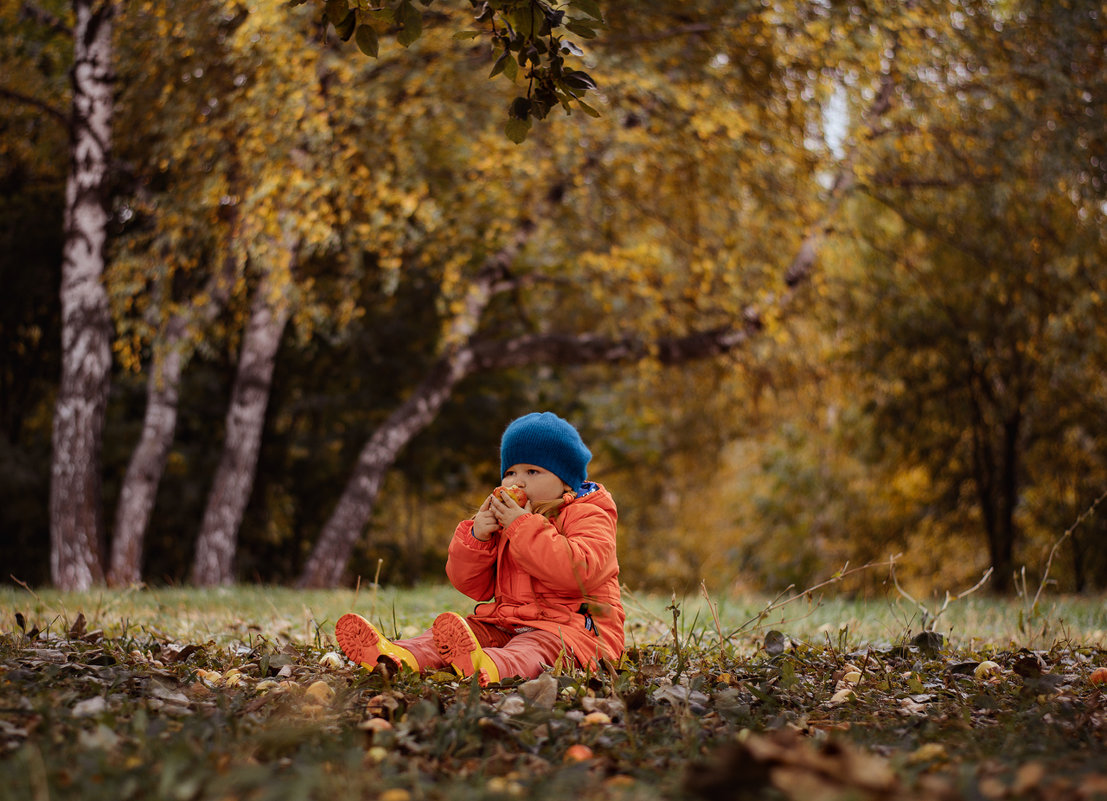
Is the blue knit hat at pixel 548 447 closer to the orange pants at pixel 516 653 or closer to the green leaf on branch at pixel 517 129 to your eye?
the orange pants at pixel 516 653

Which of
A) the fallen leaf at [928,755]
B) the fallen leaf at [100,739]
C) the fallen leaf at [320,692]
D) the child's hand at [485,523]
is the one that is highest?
the child's hand at [485,523]

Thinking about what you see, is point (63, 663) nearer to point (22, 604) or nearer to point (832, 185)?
point (22, 604)

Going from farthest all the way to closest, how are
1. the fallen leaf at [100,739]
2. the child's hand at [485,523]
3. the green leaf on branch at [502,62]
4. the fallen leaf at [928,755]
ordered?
the child's hand at [485,523] → the green leaf on branch at [502,62] → the fallen leaf at [928,755] → the fallen leaf at [100,739]

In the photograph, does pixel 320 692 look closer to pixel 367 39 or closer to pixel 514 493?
pixel 514 493

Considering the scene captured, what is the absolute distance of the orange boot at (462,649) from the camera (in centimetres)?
286

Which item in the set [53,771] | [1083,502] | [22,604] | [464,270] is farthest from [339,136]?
[1083,502]

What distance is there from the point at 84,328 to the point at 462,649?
626cm

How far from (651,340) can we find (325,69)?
4.28 metres

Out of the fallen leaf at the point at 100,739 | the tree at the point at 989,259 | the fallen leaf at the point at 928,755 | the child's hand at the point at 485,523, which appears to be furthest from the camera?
the tree at the point at 989,259

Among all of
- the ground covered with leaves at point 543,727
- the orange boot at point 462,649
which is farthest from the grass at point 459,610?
the orange boot at point 462,649

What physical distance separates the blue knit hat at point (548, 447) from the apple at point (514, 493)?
9cm

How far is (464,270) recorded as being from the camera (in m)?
11.2

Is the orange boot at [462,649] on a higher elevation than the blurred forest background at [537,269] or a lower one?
lower

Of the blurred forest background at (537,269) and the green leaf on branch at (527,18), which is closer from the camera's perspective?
the green leaf on branch at (527,18)
